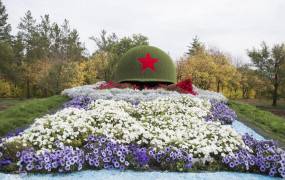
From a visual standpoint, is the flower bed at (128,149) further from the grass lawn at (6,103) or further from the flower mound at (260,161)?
the grass lawn at (6,103)

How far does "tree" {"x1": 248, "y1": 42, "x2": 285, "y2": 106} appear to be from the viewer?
37.8 m

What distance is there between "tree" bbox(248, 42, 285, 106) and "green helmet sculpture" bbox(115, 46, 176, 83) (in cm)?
2315

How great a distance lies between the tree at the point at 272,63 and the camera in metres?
37.8

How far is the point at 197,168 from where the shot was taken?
6.00 m

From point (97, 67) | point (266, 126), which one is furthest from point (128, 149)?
point (97, 67)

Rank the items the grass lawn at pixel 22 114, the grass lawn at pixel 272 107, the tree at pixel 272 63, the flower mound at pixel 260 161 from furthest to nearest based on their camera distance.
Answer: the tree at pixel 272 63 < the grass lawn at pixel 272 107 < the grass lawn at pixel 22 114 < the flower mound at pixel 260 161

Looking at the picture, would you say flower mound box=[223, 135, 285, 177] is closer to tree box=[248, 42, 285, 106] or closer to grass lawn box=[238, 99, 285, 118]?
grass lawn box=[238, 99, 285, 118]

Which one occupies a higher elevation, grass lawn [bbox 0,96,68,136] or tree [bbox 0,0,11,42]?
tree [bbox 0,0,11,42]

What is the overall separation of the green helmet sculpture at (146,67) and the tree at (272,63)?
23.2m

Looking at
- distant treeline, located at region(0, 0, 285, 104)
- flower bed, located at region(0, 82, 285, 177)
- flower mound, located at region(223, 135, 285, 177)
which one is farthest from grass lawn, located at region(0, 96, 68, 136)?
distant treeline, located at region(0, 0, 285, 104)

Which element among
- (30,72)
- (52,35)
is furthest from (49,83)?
(52,35)

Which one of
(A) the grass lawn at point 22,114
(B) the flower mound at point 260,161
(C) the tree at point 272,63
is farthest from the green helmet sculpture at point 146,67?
(C) the tree at point 272,63

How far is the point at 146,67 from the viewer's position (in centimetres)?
1728

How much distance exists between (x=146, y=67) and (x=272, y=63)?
25511mm
